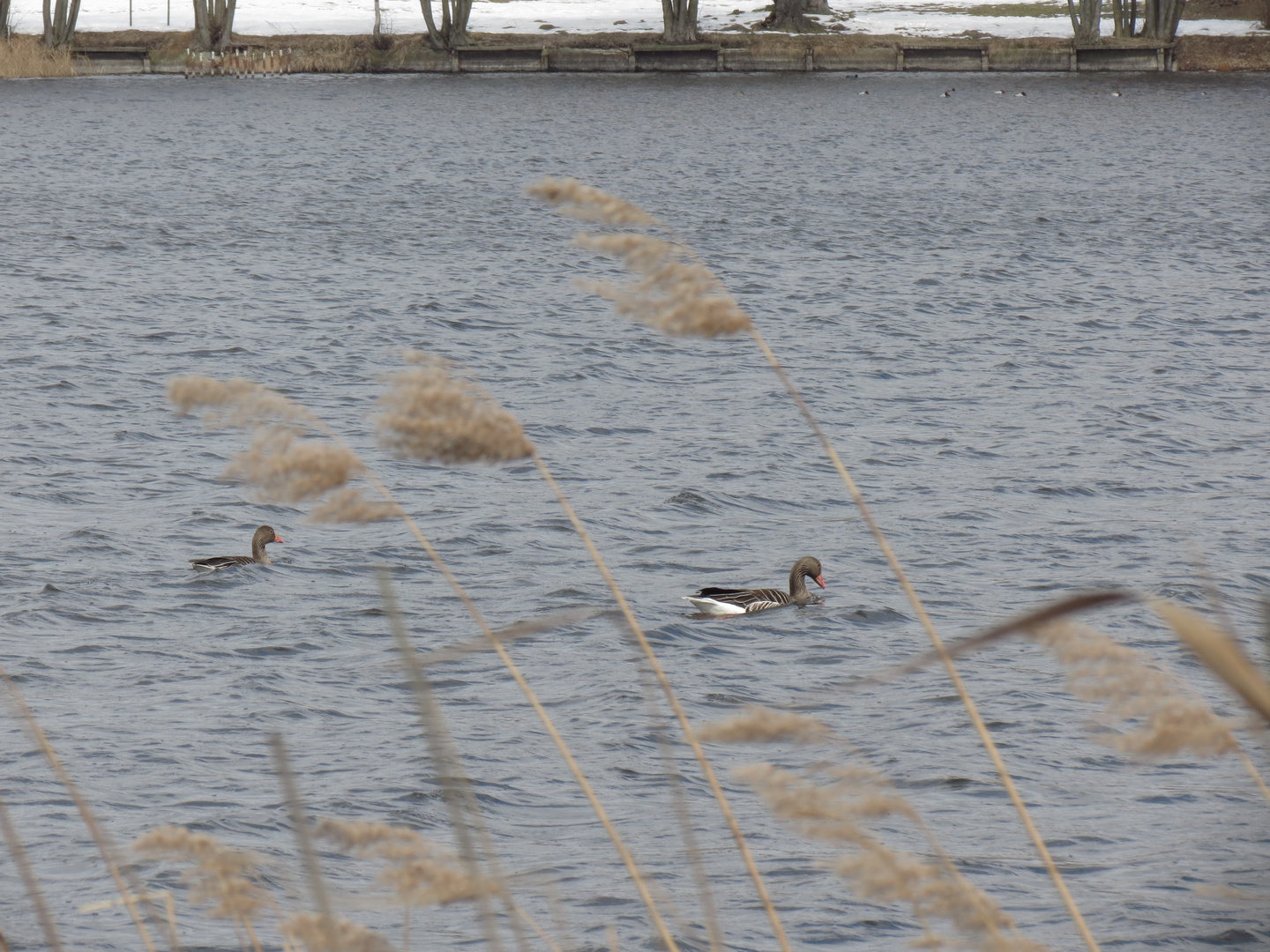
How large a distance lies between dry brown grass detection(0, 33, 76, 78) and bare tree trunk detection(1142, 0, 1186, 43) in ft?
168

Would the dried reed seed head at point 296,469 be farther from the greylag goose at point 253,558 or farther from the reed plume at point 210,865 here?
the greylag goose at point 253,558

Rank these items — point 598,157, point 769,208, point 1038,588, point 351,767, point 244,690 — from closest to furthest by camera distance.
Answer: point 351,767
point 244,690
point 1038,588
point 769,208
point 598,157

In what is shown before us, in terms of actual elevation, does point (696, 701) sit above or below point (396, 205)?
below

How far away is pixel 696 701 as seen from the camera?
11508 millimetres

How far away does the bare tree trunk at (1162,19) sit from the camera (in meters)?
75.9

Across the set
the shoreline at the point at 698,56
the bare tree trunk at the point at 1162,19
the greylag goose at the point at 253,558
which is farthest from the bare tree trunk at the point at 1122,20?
the greylag goose at the point at 253,558

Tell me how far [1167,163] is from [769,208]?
15.9 metres

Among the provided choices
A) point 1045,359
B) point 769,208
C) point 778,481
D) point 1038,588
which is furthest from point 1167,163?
point 1038,588

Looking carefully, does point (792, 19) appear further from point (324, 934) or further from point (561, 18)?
point (324, 934)

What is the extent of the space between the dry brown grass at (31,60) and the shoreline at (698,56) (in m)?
2.56

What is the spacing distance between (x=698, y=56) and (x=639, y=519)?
64.2 metres

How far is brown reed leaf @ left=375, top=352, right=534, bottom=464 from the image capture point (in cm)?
263

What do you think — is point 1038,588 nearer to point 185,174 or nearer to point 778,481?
point 778,481

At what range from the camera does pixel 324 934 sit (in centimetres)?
302
